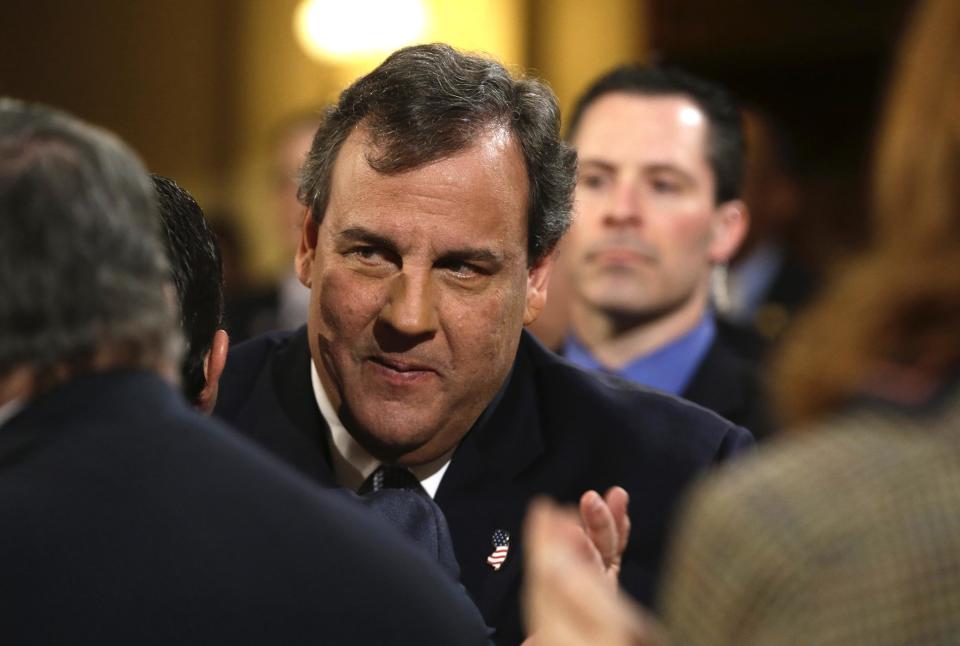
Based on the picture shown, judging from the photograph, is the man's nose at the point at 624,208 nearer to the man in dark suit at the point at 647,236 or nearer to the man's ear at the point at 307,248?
the man in dark suit at the point at 647,236

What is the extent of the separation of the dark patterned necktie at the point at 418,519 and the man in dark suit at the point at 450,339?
0.14 m

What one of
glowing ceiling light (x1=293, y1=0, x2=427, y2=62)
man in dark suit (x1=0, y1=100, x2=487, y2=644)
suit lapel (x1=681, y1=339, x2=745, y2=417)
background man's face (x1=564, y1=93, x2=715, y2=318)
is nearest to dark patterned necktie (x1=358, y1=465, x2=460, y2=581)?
man in dark suit (x1=0, y1=100, x2=487, y2=644)

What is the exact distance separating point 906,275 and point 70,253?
71cm

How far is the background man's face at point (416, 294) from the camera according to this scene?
7.89ft

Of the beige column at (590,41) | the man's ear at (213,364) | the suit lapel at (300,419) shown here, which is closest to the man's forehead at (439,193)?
the suit lapel at (300,419)

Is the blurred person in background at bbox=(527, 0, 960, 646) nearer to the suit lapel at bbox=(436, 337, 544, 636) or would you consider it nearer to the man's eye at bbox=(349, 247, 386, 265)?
the suit lapel at bbox=(436, 337, 544, 636)

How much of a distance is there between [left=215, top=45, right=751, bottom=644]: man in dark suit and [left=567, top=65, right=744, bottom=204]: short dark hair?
4.32 feet

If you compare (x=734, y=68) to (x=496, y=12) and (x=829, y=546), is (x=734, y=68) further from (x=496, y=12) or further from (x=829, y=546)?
(x=829, y=546)

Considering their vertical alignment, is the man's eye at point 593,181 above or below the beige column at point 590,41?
above

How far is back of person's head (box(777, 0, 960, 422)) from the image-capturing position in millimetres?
1104

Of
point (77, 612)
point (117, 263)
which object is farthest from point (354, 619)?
point (117, 263)

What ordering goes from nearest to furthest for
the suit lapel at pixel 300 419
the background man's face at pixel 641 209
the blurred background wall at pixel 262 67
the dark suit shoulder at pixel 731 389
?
the suit lapel at pixel 300 419 → the dark suit shoulder at pixel 731 389 → the background man's face at pixel 641 209 → the blurred background wall at pixel 262 67

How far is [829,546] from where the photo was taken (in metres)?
A: 1.05

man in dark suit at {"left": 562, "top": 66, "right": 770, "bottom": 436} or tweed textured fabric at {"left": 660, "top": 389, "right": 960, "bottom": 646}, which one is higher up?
tweed textured fabric at {"left": 660, "top": 389, "right": 960, "bottom": 646}
